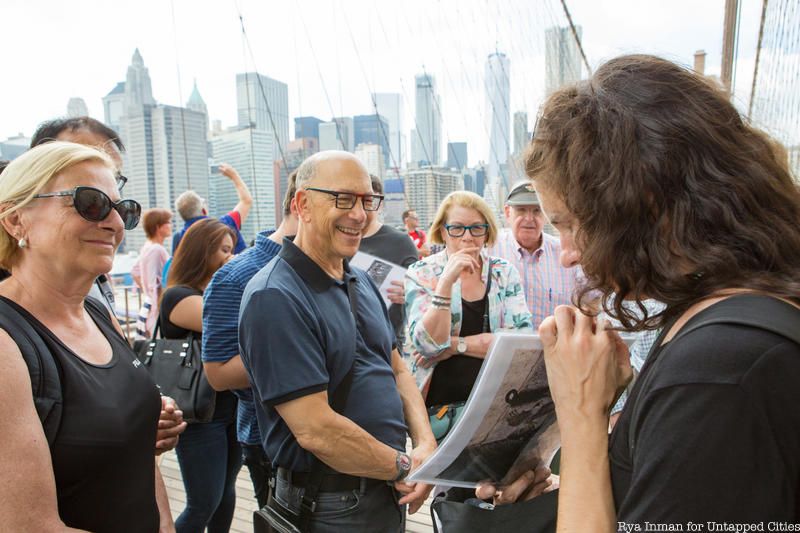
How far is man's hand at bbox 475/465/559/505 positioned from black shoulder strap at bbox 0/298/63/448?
844mm

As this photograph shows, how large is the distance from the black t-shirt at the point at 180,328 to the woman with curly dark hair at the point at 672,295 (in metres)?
1.84

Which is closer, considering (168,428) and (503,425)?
(503,425)

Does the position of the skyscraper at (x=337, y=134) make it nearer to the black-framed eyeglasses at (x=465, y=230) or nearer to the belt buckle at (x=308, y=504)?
the black-framed eyeglasses at (x=465, y=230)

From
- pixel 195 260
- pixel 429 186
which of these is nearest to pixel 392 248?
pixel 195 260

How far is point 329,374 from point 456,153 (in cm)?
1242

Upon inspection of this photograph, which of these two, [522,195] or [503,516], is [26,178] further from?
[522,195]

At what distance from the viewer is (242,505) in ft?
10.1

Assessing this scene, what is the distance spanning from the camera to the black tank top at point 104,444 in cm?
105

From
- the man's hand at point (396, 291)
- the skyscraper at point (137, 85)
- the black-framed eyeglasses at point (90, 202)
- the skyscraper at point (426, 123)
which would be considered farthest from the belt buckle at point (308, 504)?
the skyscraper at point (426, 123)

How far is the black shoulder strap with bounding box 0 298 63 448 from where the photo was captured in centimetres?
99

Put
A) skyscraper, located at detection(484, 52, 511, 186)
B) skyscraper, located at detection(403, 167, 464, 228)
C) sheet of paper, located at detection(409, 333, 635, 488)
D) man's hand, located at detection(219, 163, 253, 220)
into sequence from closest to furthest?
sheet of paper, located at detection(409, 333, 635, 488) → man's hand, located at detection(219, 163, 253, 220) → skyscraper, located at detection(403, 167, 464, 228) → skyscraper, located at detection(484, 52, 511, 186)

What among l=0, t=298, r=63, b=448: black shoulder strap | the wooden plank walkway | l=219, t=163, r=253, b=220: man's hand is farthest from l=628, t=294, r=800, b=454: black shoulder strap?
l=219, t=163, r=253, b=220: man's hand

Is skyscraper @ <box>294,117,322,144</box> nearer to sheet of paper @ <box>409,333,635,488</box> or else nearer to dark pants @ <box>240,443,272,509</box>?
dark pants @ <box>240,443,272,509</box>

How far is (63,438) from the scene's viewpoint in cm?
102
